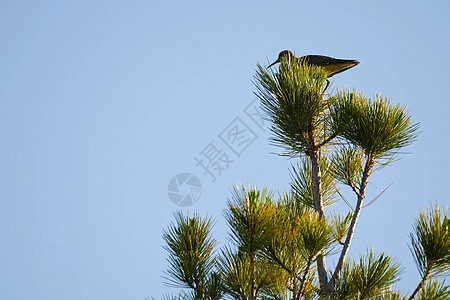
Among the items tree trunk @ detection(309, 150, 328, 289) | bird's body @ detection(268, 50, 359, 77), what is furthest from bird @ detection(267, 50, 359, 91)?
tree trunk @ detection(309, 150, 328, 289)

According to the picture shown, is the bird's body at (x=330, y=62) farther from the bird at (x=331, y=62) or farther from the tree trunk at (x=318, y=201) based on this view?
the tree trunk at (x=318, y=201)

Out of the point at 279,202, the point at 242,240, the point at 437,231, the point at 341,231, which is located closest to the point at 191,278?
the point at 242,240

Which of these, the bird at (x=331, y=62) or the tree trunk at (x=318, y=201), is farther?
the bird at (x=331, y=62)

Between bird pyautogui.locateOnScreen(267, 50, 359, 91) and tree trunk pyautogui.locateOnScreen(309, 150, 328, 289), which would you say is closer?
tree trunk pyautogui.locateOnScreen(309, 150, 328, 289)

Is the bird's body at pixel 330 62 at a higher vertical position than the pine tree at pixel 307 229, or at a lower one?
higher

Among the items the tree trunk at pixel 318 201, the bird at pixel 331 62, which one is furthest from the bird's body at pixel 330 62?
the tree trunk at pixel 318 201

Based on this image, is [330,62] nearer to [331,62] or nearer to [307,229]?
[331,62]

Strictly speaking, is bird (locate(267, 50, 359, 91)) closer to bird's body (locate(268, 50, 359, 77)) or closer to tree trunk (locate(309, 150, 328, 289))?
bird's body (locate(268, 50, 359, 77))

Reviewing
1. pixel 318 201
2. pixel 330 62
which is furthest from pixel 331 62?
pixel 318 201

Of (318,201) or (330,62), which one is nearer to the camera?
(318,201)

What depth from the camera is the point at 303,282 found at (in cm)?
338

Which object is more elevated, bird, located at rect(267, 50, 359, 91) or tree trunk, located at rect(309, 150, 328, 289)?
bird, located at rect(267, 50, 359, 91)

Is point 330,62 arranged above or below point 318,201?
above

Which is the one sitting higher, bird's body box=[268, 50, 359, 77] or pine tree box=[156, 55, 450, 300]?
bird's body box=[268, 50, 359, 77]
